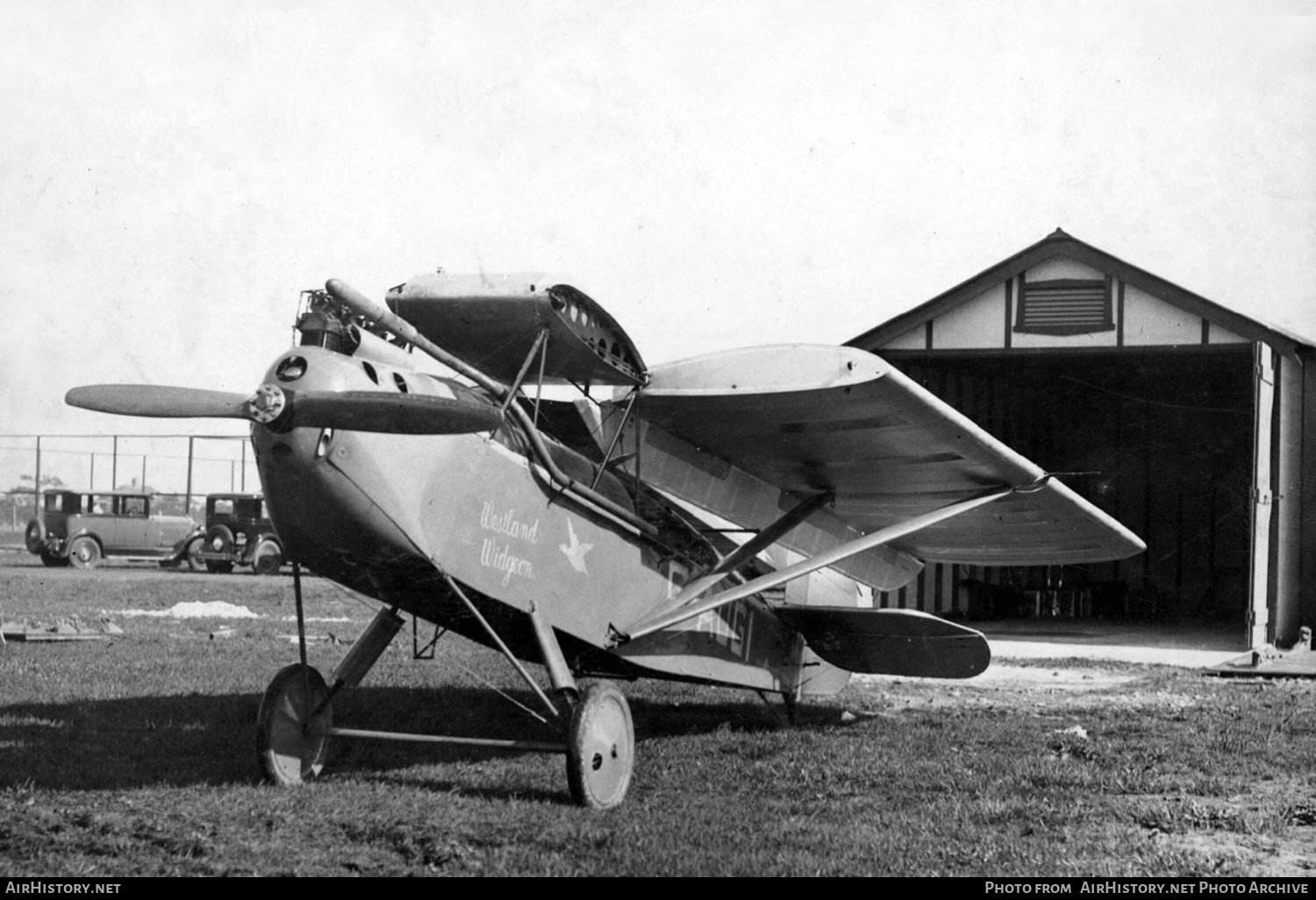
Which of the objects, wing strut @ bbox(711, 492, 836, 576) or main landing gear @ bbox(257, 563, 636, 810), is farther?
wing strut @ bbox(711, 492, 836, 576)

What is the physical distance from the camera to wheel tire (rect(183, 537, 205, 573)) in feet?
117

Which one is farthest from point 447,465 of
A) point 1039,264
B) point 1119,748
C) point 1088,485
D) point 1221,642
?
point 1088,485

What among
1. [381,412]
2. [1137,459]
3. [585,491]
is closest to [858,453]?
[585,491]

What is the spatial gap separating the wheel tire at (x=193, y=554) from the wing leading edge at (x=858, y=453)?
94.7 feet

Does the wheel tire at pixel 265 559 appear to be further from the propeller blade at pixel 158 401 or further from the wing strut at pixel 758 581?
the propeller blade at pixel 158 401

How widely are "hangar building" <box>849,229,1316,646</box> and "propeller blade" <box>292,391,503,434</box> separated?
782cm

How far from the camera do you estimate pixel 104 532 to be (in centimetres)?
3634

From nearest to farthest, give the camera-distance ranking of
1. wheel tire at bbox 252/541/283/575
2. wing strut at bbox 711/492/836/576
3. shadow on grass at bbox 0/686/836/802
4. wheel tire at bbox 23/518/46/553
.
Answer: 1. shadow on grass at bbox 0/686/836/802
2. wing strut at bbox 711/492/836/576
3. wheel tire at bbox 252/541/283/575
4. wheel tire at bbox 23/518/46/553

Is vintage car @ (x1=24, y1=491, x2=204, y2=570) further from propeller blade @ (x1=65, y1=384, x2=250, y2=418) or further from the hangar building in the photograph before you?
propeller blade @ (x1=65, y1=384, x2=250, y2=418)

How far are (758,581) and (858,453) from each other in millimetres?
1154

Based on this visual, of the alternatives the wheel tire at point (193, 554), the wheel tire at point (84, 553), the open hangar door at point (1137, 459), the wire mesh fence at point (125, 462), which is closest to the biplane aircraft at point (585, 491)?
the open hangar door at point (1137, 459)

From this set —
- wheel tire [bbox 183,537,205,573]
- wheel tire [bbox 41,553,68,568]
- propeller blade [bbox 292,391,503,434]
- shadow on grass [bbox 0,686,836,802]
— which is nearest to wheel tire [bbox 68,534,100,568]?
wheel tire [bbox 41,553,68,568]

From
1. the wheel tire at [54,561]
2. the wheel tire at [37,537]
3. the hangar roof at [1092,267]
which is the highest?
the hangar roof at [1092,267]

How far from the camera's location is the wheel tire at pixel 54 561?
3538 centimetres
